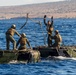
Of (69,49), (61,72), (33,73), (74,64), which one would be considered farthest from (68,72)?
(69,49)

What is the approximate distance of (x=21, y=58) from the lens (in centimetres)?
3167

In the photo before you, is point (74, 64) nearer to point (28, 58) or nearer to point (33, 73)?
point (28, 58)

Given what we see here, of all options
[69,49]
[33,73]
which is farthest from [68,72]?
[69,49]

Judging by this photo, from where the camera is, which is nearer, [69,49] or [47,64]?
[47,64]

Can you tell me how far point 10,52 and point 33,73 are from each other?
4.27 metres

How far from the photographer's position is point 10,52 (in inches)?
1226

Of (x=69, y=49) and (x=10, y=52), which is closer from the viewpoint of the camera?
(x=10, y=52)

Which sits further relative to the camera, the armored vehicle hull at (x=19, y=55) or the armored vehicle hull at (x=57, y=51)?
the armored vehicle hull at (x=57, y=51)

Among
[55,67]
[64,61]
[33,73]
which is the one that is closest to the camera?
[33,73]

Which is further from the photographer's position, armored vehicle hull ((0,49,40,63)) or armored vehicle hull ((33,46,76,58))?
armored vehicle hull ((33,46,76,58))

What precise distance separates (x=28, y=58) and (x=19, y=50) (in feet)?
2.66

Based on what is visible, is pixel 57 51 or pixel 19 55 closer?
pixel 19 55

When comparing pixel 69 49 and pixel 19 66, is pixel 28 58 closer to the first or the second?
pixel 19 66

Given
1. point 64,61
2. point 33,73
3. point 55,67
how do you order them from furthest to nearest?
point 64,61
point 55,67
point 33,73
